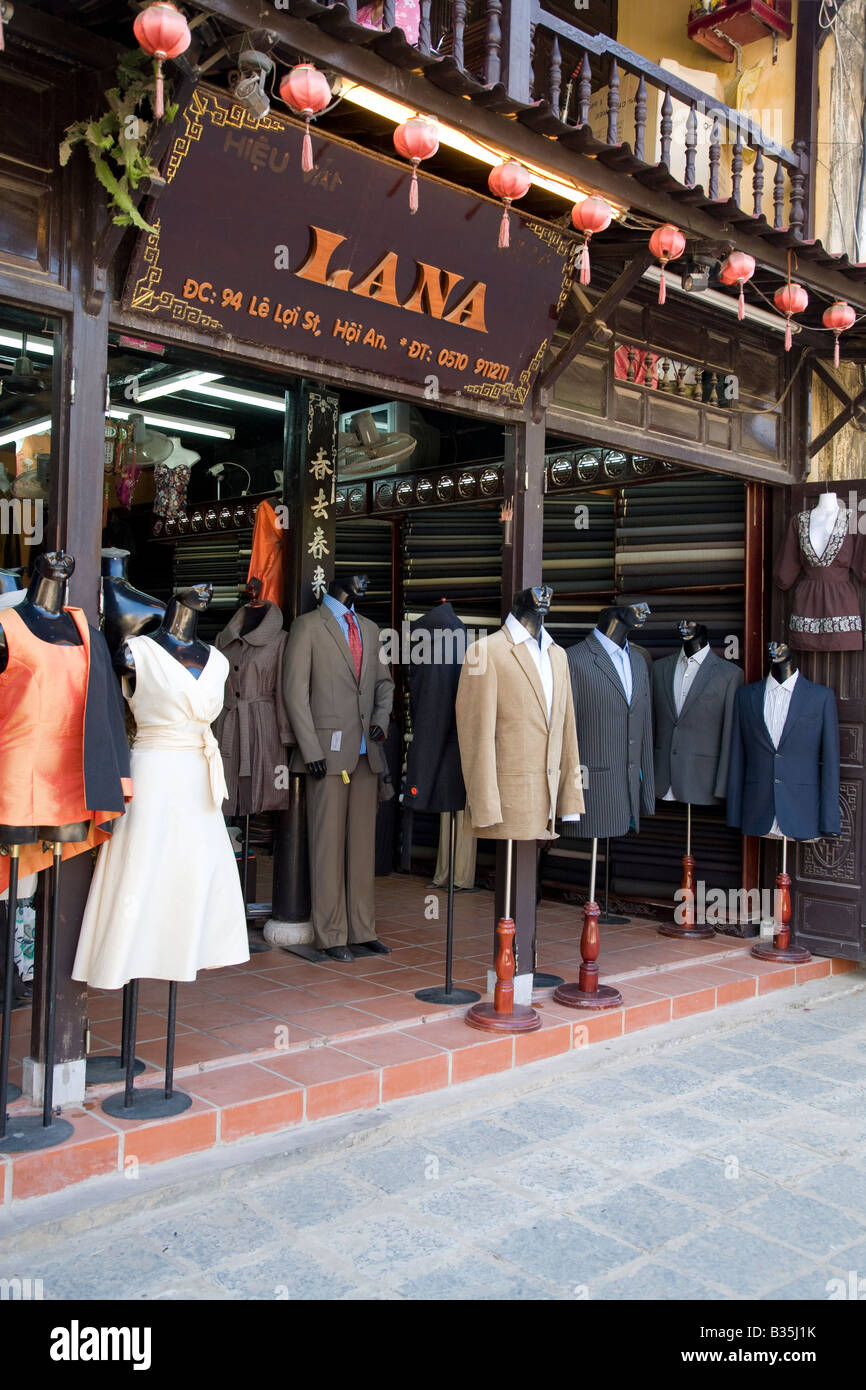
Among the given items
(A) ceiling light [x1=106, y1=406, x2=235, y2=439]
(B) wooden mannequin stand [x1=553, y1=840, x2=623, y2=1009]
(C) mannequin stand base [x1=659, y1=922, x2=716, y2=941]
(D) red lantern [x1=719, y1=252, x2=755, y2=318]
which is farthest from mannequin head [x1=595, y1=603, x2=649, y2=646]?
(A) ceiling light [x1=106, y1=406, x2=235, y2=439]

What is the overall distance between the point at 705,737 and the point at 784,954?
51.9 inches

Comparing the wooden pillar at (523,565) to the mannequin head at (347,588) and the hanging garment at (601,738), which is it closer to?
the hanging garment at (601,738)

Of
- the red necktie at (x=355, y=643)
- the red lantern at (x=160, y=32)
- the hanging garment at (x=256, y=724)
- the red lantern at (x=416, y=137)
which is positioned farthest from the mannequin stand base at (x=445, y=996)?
the red lantern at (x=160, y=32)

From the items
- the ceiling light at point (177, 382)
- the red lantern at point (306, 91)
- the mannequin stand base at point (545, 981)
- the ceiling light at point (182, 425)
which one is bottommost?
the mannequin stand base at point (545, 981)

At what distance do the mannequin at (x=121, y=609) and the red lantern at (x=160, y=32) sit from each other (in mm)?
1520

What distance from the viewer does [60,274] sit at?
3531 mm

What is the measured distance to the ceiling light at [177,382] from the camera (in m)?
7.58

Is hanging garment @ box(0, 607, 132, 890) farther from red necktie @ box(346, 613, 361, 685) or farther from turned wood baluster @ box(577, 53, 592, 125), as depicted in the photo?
turned wood baluster @ box(577, 53, 592, 125)

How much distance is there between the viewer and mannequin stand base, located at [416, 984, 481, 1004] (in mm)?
4914

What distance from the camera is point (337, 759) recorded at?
5.52 metres

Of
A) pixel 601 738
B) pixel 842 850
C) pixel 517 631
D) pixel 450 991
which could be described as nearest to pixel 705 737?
pixel 842 850

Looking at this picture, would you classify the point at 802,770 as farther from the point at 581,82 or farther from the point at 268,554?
the point at 581,82

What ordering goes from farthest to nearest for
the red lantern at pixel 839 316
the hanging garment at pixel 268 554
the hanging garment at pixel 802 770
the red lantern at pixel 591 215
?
1. the hanging garment at pixel 802 770
2. the hanging garment at pixel 268 554
3. the red lantern at pixel 839 316
4. the red lantern at pixel 591 215

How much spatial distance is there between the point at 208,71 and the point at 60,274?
0.84 metres
